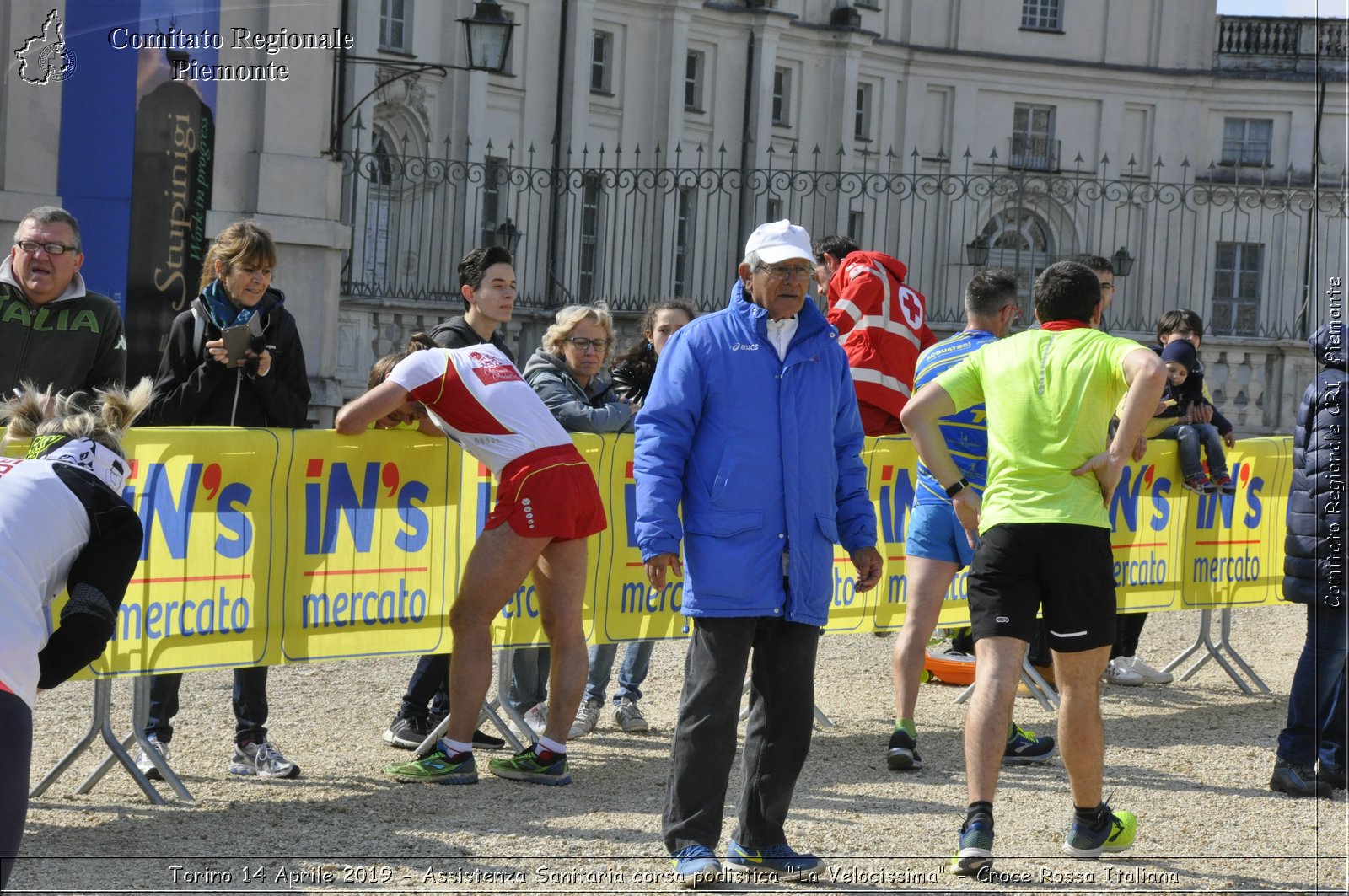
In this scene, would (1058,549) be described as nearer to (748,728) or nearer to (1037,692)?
(748,728)

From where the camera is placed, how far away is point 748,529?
5391mm

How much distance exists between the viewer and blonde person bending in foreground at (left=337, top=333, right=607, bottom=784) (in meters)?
6.48

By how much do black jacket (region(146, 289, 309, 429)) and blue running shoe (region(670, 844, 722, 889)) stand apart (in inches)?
107

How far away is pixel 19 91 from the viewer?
13.3 metres

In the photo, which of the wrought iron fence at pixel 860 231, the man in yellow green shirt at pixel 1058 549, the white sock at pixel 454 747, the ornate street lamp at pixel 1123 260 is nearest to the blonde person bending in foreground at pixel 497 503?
the white sock at pixel 454 747

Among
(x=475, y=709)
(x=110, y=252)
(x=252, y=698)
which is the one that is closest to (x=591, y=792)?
(x=475, y=709)

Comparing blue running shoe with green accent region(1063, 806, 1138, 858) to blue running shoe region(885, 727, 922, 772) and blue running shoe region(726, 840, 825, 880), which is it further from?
blue running shoe region(885, 727, 922, 772)

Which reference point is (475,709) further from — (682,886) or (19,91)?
(19,91)

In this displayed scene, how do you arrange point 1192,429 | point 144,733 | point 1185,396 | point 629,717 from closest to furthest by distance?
point 144,733
point 629,717
point 1192,429
point 1185,396

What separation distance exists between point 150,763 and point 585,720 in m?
2.15

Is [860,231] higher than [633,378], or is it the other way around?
[860,231]

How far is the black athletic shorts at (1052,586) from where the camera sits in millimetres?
5758


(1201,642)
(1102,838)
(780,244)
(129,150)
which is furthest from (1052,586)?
(129,150)

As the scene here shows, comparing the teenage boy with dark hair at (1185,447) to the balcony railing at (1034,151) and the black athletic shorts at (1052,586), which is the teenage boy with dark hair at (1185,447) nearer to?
the black athletic shorts at (1052,586)
